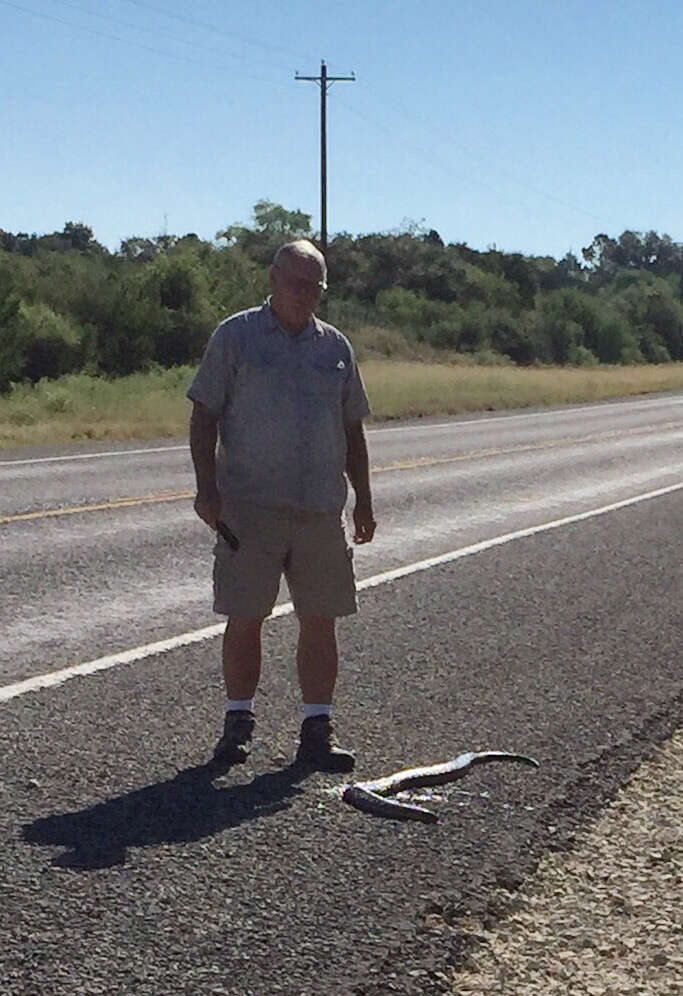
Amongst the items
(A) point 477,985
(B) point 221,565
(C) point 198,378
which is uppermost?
(C) point 198,378

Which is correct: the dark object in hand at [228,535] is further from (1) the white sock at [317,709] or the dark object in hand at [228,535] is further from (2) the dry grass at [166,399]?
(2) the dry grass at [166,399]

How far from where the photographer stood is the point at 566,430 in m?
29.2

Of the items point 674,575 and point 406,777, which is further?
point 674,575

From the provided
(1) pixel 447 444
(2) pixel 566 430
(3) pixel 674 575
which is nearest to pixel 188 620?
(3) pixel 674 575

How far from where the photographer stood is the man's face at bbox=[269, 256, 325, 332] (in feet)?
18.1

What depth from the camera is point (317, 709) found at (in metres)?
5.82

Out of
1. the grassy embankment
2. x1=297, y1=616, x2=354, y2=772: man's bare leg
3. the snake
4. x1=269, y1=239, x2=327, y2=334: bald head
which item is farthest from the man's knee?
the grassy embankment

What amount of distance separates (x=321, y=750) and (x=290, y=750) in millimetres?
250

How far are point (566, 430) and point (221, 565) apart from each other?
23888 mm

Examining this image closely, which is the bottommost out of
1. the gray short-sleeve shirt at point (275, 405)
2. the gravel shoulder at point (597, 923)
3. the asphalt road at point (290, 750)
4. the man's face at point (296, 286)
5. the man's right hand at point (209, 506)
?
the gravel shoulder at point (597, 923)

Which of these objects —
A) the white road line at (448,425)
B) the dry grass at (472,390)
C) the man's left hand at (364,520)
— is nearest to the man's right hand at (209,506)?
the man's left hand at (364,520)

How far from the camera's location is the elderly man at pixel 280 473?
5.60m

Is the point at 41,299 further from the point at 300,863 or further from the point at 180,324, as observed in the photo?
the point at 300,863

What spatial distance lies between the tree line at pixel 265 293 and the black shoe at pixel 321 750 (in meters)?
29.7
